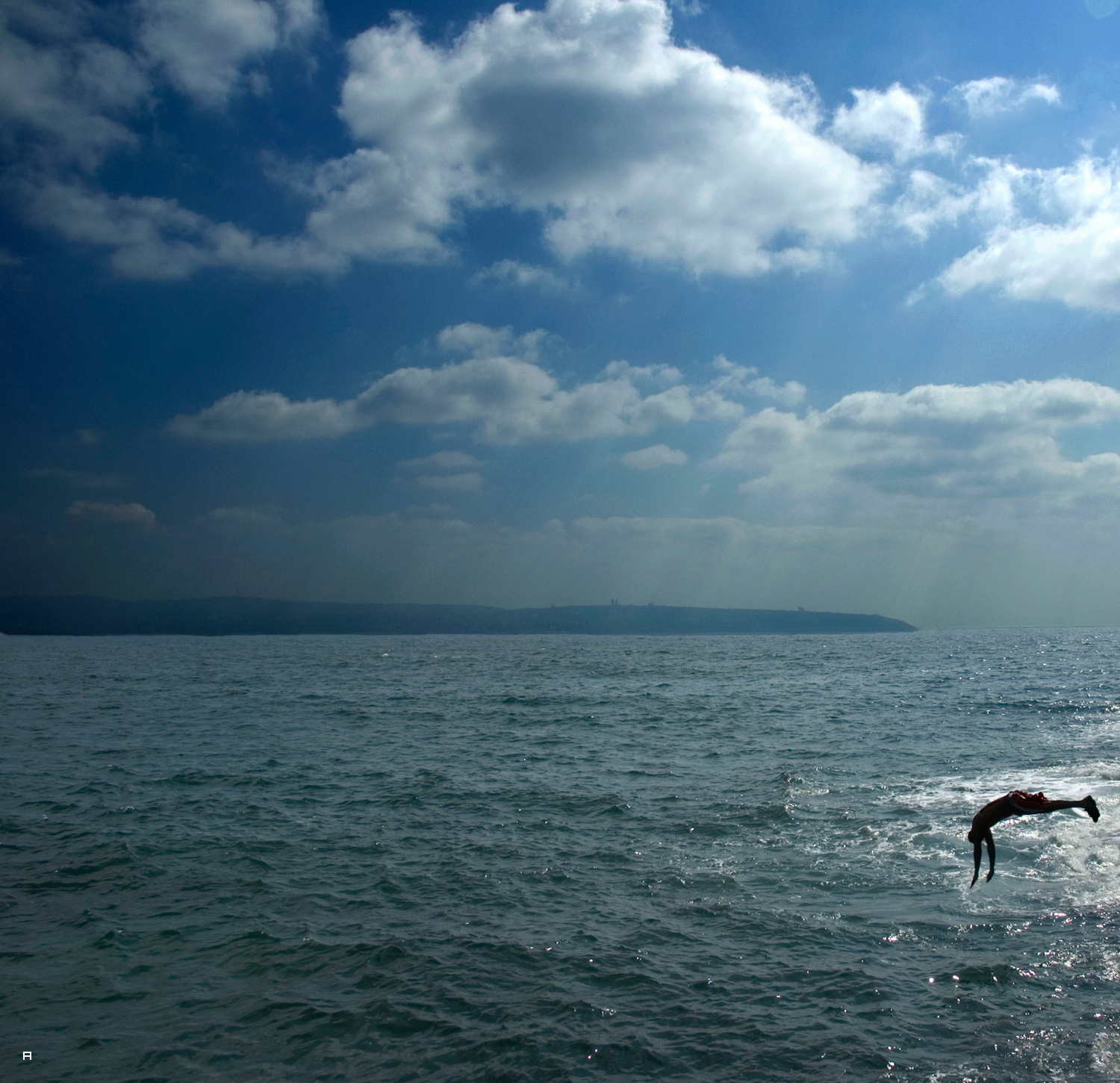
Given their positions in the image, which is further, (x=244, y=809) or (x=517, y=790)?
(x=517, y=790)

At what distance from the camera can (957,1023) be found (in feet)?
39.6

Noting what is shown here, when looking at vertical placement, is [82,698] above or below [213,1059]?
below

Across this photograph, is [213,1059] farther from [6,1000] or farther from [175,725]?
[175,725]

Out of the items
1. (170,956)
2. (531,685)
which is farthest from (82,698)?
(170,956)

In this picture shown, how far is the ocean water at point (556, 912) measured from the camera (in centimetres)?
1173

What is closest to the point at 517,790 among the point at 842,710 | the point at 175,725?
the point at 175,725

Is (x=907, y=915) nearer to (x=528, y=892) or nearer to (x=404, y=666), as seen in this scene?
(x=528, y=892)

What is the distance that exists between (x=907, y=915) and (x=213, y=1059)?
1326 cm

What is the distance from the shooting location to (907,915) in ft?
52.9

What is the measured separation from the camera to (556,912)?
16.7 m

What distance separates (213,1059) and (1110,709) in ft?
191

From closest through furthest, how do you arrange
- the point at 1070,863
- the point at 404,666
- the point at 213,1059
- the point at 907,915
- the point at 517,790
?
the point at 213,1059 < the point at 907,915 < the point at 1070,863 < the point at 517,790 < the point at 404,666

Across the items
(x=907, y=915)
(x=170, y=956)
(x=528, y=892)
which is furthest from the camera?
(x=528, y=892)

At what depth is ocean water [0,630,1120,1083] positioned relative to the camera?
11.7m
